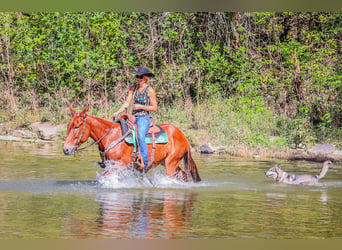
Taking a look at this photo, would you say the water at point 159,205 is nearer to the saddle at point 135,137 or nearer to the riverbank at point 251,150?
the saddle at point 135,137

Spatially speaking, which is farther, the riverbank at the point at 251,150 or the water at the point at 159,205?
the riverbank at the point at 251,150

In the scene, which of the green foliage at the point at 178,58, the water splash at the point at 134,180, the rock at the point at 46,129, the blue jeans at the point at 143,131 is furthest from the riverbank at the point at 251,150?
the blue jeans at the point at 143,131

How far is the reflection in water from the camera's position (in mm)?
8922

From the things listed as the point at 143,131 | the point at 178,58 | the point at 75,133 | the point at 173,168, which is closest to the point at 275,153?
the point at 173,168

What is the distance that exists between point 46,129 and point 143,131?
34.9 ft

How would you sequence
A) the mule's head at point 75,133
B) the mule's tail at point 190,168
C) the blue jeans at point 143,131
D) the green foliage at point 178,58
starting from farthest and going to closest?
the green foliage at point 178,58 → the mule's tail at point 190,168 → the blue jeans at point 143,131 → the mule's head at point 75,133

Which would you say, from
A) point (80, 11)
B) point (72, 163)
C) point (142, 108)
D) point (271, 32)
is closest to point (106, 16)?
point (80, 11)

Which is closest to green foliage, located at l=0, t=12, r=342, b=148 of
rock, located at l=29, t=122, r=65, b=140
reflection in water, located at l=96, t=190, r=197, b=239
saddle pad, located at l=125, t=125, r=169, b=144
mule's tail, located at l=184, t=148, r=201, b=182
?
rock, located at l=29, t=122, r=65, b=140

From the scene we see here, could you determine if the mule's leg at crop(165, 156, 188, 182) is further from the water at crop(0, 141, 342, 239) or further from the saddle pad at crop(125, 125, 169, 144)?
the saddle pad at crop(125, 125, 169, 144)

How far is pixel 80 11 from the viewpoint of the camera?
26469 mm

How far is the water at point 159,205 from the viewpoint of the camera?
9.08 m

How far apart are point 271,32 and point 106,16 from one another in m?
6.64

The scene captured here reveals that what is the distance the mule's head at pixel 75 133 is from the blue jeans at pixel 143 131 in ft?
3.28

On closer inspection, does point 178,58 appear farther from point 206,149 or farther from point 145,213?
point 145,213
